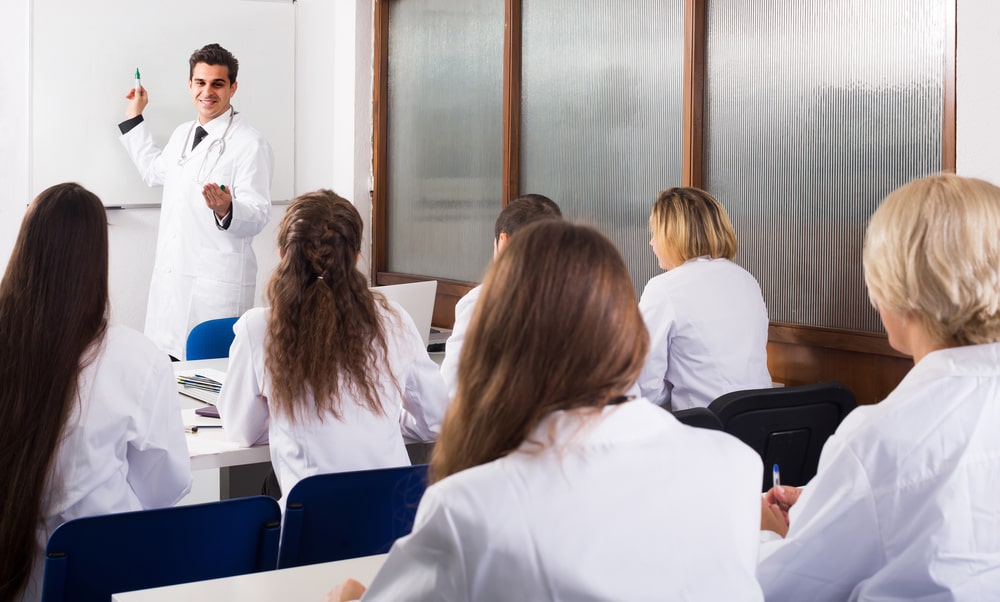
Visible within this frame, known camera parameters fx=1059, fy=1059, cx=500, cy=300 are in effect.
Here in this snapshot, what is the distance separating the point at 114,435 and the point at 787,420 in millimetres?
1504

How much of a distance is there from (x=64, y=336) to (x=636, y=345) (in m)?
1.16

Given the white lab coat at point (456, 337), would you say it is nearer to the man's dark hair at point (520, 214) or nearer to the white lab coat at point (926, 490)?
the man's dark hair at point (520, 214)

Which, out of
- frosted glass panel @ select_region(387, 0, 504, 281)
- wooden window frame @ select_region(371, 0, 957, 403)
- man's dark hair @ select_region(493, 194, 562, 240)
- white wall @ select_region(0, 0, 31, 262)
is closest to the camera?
wooden window frame @ select_region(371, 0, 957, 403)

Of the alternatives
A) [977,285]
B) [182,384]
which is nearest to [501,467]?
[977,285]

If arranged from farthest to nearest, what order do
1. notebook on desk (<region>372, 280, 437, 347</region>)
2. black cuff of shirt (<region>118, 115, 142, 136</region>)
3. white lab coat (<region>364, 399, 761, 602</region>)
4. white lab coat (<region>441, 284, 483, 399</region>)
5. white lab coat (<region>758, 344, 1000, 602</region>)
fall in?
black cuff of shirt (<region>118, 115, 142, 136</region>) < notebook on desk (<region>372, 280, 437, 347</region>) < white lab coat (<region>441, 284, 483, 399</region>) < white lab coat (<region>758, 344, 1000, 602</region>) < white lab coat (<region>364, 399, 761, 602</region>)

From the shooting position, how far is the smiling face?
471 cm

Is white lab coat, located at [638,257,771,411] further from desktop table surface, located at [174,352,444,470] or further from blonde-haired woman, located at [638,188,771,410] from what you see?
desktop table surface, located at [174,352,444,470]

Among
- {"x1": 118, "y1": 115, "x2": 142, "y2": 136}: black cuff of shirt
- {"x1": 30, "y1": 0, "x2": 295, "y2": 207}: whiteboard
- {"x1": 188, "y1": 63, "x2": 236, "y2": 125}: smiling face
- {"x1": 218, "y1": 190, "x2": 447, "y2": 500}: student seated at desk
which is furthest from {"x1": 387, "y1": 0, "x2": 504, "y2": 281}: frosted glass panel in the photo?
{"x1": 218, "y1": 190, "x2": 447, "y2": 500}: student seated at desk

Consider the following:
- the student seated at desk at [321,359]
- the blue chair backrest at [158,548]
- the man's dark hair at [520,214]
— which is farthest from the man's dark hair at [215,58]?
the blue chair backrest at [158,548]

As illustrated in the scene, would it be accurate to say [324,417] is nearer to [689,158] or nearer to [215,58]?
[689,158]

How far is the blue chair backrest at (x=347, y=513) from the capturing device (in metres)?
1.97

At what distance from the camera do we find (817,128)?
308 cm

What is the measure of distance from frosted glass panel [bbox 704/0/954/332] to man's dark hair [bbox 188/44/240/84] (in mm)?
2291

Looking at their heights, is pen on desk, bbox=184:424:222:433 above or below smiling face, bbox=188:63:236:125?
below
